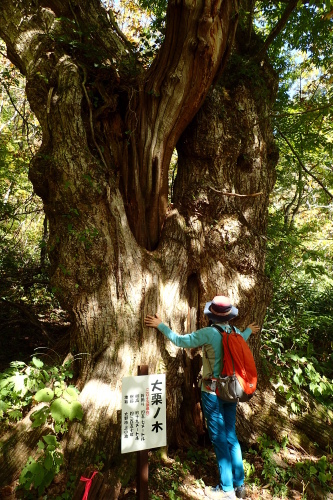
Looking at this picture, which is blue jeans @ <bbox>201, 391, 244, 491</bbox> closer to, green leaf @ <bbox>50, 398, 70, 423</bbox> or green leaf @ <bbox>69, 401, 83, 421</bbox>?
green leaf @ <bbox>69, 401, 83, 421</bbox>

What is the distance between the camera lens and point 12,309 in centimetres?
575

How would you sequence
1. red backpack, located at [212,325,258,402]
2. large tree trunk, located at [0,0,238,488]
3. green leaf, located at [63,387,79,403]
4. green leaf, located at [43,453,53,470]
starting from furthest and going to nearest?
large tree trunk, located at [0,0,238,488] → red backpack, located at [212,325,258,402] → green leaf, located at [63,387,79,403] → green leaf, located at [43,453,53,470]

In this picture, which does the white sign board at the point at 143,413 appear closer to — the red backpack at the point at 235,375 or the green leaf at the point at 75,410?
the green leaf at the point at 75,410

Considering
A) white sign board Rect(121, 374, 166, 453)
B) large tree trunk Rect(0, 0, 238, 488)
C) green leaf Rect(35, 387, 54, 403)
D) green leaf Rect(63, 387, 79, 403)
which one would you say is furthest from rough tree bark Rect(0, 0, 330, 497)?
green leaf Rect(35, 387, 54, 403)

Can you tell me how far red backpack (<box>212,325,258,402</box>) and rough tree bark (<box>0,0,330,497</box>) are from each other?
659 mm

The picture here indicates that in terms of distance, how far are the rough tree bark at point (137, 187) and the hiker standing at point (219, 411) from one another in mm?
437

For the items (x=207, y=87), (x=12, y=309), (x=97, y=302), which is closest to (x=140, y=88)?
(x=207, y=87)

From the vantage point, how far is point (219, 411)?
298cm

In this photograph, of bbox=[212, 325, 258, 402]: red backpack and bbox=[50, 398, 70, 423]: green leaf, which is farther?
bbox=[212, 325, 258, 402]: red backpack

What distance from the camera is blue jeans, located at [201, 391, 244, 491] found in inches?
113

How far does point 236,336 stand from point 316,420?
204 centimetres

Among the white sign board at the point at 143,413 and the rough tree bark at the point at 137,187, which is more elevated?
the rough tree bark at the point at 137,187

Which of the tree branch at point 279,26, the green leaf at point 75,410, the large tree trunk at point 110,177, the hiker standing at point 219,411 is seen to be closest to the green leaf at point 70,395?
the green leaf at point 75,410

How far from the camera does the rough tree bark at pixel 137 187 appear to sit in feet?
10.6
